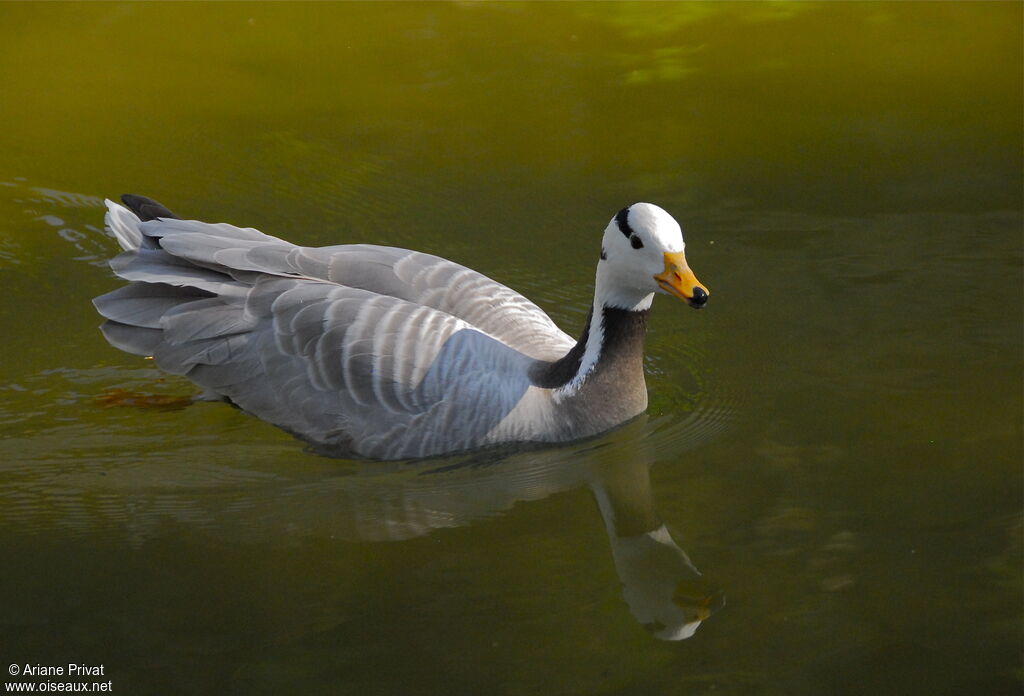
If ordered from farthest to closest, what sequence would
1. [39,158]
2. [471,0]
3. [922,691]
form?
[471,0]
[39,158]
[922,691]

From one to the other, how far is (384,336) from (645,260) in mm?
1560

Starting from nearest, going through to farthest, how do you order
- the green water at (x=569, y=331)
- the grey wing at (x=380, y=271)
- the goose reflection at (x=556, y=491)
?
the green water at (x=569, y=331) → the goose reflection at (x=556, y=491) → the grey wing at (x=380, y=271)

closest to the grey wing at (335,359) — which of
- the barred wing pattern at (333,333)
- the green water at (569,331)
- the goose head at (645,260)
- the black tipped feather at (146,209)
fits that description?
the barred wing pattern at (333,333)

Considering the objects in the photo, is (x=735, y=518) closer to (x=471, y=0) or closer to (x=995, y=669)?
(x=995, y=669)

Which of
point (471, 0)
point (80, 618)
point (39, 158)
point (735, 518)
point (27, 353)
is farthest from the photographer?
point (471, 0)

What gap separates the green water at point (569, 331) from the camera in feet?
18.7

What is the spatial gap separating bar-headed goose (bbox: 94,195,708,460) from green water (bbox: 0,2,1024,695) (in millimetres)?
245

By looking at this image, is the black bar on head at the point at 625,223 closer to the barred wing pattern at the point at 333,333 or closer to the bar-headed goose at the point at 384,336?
the bar-headed goose at the point at 384,336

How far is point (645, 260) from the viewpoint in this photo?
269 inches

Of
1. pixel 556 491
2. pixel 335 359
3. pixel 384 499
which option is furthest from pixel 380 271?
pixel 556 491

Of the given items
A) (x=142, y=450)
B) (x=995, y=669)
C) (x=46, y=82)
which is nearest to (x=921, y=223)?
(x=995, y=669)

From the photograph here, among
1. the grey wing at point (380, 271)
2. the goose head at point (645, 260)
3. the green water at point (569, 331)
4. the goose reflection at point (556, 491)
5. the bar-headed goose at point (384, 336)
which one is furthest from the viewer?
the grey wing at point (380, 271)

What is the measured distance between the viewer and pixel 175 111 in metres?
11.2

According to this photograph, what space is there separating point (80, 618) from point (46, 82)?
24.1 feet
